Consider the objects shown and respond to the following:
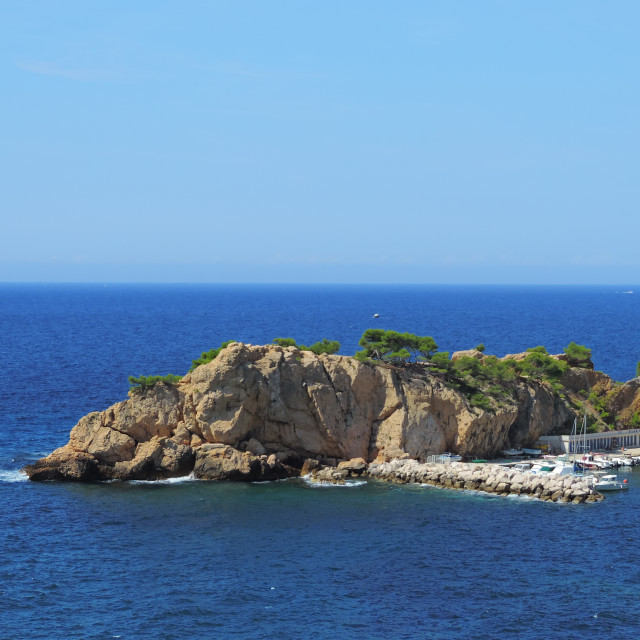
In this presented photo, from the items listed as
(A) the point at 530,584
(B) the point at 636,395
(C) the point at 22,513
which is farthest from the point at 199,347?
(A) the point at 530,584

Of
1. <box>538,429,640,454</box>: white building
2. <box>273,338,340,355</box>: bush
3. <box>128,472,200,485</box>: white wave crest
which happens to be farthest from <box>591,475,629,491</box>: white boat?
<box>128,472,200,485</box>: white wave crest

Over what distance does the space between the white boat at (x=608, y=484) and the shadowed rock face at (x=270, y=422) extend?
1130 cm

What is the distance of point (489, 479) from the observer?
75.2 m

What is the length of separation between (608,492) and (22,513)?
4784cm

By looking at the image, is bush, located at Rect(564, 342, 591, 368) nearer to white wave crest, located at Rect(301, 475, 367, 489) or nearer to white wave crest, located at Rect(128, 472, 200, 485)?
white wave crest, located at Rect(301, 475, 367, 489)

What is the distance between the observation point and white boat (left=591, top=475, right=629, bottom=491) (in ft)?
251

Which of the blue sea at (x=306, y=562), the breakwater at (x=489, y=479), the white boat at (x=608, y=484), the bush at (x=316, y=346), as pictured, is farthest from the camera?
the bush at (x=316, y=346)

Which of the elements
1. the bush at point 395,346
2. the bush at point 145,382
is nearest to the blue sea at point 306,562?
the bush at point 145,382

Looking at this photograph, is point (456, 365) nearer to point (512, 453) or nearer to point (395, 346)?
point (395, 346)

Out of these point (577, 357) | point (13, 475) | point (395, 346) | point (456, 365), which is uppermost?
point (395, 346)

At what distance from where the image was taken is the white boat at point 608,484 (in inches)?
3011

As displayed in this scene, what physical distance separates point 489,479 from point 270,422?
20.0 metres

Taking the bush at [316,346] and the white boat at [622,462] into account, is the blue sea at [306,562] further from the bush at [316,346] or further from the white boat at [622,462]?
the bush at [316,346]

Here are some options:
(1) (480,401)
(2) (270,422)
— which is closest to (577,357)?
(1) (480,401)
